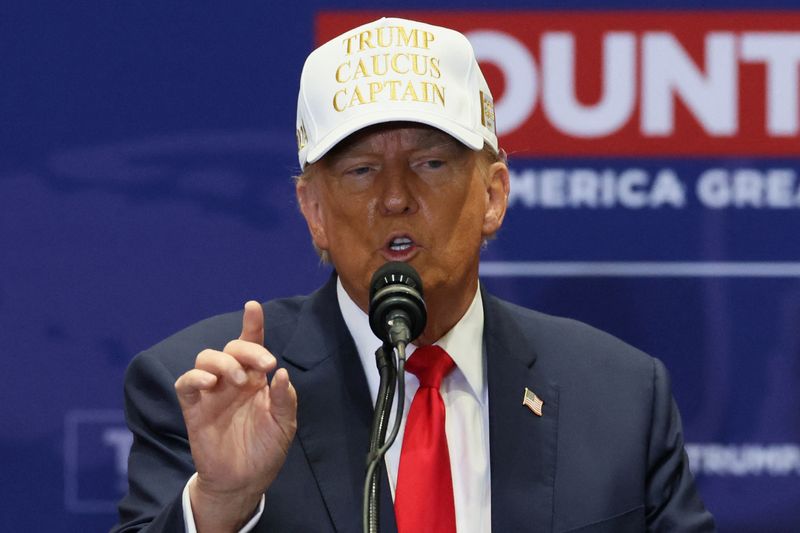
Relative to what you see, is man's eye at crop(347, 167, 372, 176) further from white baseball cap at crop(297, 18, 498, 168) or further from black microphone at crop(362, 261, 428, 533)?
black microphone at crop(362, 261, 428, 533)

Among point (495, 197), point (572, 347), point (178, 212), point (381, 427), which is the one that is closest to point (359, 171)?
point (495, 197)

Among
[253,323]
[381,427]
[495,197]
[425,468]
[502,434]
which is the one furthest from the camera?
[495,197]

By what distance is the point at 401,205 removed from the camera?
Result: 6.26ft

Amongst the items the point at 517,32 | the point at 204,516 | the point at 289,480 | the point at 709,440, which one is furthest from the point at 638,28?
the point at 204,516

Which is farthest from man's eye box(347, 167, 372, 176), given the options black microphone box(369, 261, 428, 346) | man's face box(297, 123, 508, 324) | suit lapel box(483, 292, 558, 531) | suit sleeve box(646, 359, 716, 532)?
suit sleeve box(646, 359, 716, 532)

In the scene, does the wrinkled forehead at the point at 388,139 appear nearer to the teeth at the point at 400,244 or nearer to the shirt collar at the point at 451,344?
the teeth at the point at 400,244

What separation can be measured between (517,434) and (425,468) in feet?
0.61

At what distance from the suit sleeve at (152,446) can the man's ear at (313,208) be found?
305mm

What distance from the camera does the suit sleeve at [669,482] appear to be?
6.57 feet

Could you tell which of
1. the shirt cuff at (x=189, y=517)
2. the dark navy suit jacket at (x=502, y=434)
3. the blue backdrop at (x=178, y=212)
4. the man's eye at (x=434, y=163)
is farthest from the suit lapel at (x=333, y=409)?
the blue backdrop at (x=178, y=212)

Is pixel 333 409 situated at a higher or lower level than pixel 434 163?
lower

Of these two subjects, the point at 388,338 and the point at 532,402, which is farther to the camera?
the point at 532,402

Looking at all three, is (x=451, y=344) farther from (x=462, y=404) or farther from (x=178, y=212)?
(x=178, y=212)

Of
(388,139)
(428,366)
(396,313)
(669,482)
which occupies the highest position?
(388,139)
